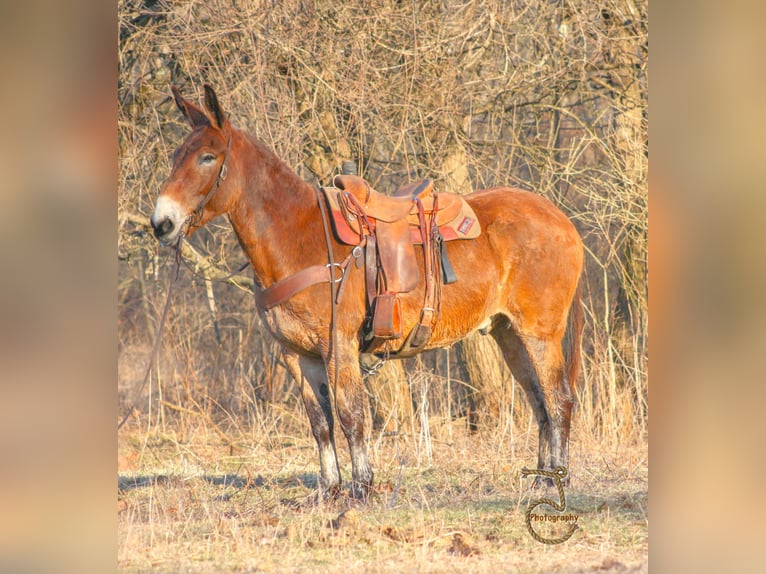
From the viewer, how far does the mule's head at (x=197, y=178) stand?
4.86 m

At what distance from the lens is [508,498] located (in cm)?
576

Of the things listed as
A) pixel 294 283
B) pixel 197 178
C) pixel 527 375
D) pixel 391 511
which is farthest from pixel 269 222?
pixel 527 375

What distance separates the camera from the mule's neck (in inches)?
209

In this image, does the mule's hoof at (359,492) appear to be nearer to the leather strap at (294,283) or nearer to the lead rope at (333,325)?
the lead rope at (333,325)

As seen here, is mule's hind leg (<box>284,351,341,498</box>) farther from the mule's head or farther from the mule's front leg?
the mule's head

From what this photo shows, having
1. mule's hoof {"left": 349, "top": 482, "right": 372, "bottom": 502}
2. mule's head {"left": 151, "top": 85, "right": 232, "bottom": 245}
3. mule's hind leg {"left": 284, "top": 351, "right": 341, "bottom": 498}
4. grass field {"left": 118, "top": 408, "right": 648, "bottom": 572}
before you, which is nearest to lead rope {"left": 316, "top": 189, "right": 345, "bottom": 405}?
mule's hind leg {"left": 284, "top": 351, "right": 341, "bottom": 498}

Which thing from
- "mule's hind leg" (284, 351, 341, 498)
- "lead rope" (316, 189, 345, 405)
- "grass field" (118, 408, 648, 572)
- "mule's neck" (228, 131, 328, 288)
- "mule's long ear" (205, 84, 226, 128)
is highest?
"mule's long ear" (205, 84, 226, 128)

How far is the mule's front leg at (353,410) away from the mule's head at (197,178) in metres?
1.21

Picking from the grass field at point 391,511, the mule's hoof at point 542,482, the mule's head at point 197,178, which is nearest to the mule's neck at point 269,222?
the mule's head at point 197,178
